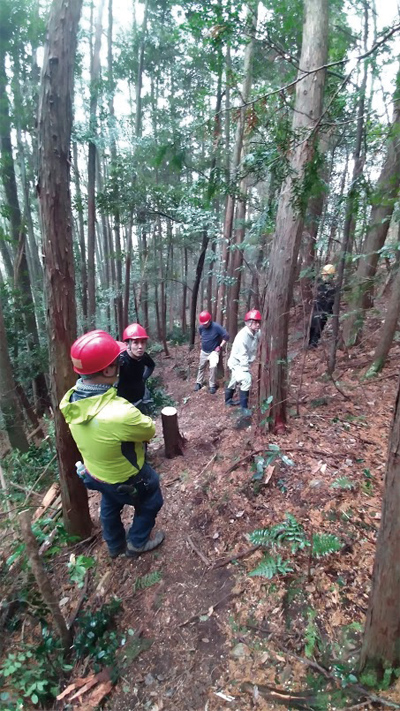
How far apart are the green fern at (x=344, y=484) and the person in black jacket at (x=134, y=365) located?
262 cm

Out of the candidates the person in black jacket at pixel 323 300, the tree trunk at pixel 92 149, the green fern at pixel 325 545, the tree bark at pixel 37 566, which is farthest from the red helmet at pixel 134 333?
the tree trunk at pixel 92 149

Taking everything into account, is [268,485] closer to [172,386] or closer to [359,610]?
[359,610]

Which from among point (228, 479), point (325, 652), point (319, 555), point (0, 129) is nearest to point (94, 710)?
point (325, 652)

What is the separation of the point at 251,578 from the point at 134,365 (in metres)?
2.73

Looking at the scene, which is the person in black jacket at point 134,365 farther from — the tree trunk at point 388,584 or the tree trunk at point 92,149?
the tree trunk at point 92,149

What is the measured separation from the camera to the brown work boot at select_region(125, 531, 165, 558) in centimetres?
339

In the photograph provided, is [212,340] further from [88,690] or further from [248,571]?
[88,690]

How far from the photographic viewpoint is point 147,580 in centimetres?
318

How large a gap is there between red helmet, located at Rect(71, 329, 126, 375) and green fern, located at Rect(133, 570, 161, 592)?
2.10m

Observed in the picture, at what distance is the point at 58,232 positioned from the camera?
3.02 meters

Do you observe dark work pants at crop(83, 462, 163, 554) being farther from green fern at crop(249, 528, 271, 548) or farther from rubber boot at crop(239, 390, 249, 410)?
rubber boot at crop(239, 390, 249, 410)

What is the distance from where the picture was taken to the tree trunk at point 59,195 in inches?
111

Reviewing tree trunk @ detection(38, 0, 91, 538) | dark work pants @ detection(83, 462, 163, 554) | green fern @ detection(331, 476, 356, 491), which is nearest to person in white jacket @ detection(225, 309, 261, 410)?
green fern @ detection(331, 476, 356, 491)

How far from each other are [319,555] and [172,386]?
9.01 metres
